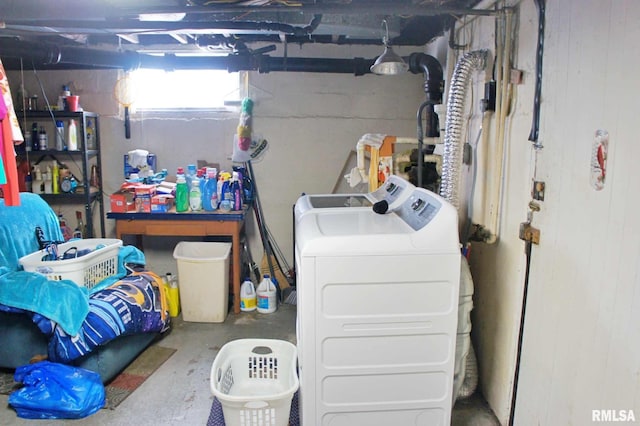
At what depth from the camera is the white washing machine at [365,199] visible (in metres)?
2.44

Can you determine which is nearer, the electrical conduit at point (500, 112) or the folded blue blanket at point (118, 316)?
the electrical conduit at point (500, 112)

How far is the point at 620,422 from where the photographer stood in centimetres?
142

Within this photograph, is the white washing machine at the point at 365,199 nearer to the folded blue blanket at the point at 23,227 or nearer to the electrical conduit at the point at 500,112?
the electrical conduit at the point at 500,112

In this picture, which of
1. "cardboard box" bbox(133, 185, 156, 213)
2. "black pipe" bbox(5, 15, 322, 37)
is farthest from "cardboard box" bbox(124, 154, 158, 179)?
"black pipe" bbox(5, 15, 322, 37)

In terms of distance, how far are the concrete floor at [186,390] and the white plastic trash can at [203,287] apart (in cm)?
8

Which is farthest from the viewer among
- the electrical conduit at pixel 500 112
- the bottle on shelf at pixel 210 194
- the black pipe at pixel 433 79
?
the bottle on shelf at pixel 210 194

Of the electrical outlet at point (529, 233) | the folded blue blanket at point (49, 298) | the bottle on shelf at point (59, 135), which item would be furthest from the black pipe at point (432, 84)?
the bottle on shelf at point (59, 135)

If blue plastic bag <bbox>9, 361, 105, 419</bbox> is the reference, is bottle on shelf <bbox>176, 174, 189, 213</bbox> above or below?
above

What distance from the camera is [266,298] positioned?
3.76 meters

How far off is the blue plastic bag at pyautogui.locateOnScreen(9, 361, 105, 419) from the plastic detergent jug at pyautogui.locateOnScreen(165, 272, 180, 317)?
3.96ft

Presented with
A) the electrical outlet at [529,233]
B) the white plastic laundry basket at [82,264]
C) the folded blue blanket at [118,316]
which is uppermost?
the electrical outlet at [529,233]

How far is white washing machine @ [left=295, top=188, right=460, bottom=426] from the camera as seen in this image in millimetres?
1839

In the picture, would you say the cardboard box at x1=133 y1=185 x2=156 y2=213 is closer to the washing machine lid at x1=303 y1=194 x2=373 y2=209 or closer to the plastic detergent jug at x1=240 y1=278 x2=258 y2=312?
the plastic detergent jug at x1=240 y1=278 x2=258 y2=312

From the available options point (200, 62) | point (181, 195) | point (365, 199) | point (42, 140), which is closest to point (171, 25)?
point (200, 62)
